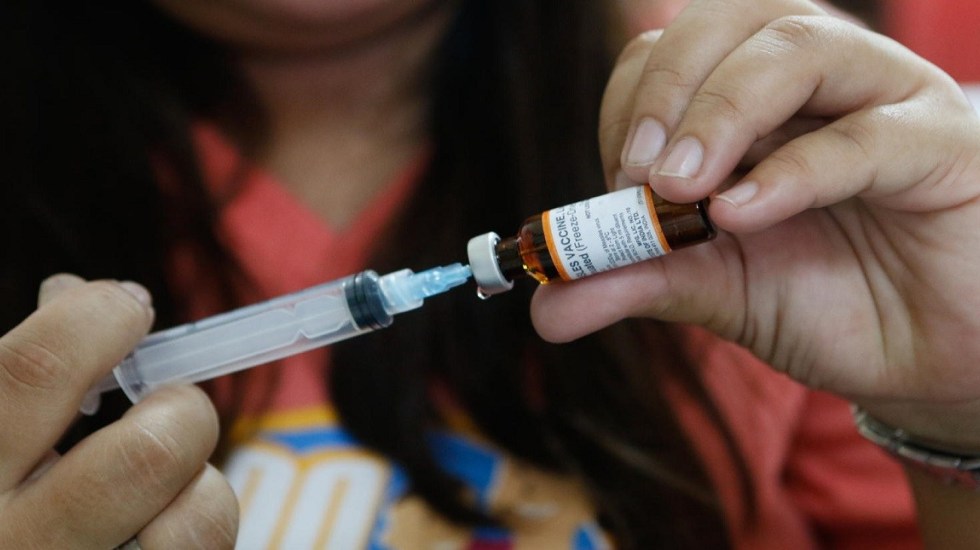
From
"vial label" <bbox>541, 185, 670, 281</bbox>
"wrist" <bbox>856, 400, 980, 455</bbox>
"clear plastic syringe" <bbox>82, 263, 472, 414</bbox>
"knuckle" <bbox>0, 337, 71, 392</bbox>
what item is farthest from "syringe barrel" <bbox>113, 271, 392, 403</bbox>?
"wrist" <bbox>856, 400, 980, 455</bbox>

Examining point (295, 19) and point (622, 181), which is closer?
point (622, 181)

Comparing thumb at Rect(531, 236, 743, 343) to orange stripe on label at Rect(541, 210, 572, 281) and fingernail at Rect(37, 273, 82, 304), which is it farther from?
fingernail at Rect(37, 273, 82, 304)

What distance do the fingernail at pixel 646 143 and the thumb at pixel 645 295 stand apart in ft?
0.32

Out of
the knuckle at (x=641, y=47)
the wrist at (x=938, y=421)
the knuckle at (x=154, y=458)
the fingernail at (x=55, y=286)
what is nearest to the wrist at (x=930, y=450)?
the wrist at (x=938, y=421)

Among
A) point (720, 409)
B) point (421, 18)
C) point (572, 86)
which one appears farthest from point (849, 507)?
point (421, 18)

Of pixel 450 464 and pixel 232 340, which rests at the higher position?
pixel 232 340

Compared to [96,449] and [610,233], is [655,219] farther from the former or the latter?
[96,449]

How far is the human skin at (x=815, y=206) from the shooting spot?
0.58 m

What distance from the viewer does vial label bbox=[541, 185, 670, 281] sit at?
1.96 feet

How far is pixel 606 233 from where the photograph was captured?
0.60 meters

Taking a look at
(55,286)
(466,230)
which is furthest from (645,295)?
(55,286)

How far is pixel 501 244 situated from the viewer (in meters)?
0.66

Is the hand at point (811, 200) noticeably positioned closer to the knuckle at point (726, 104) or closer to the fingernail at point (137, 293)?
the knuckle at point (726, 104)

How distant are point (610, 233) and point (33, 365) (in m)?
0.44
